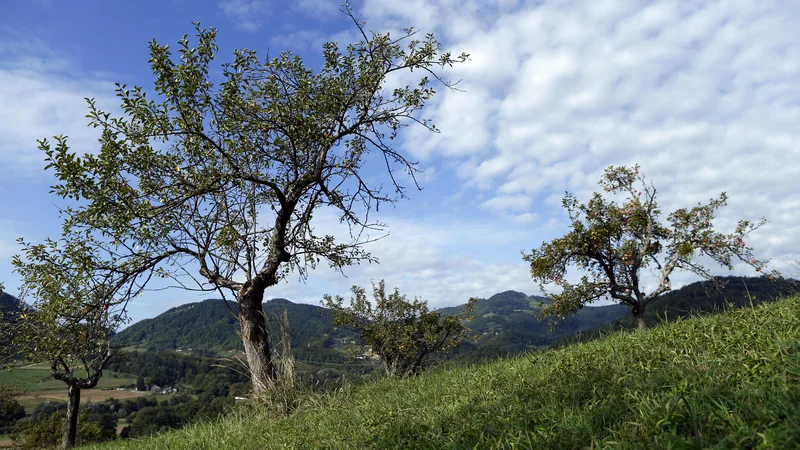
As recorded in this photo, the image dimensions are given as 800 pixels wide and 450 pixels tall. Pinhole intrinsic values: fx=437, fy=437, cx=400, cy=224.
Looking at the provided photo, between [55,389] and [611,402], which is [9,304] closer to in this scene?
[611,402]

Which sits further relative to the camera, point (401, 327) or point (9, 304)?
point (401, 327)

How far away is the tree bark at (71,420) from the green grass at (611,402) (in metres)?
17.6

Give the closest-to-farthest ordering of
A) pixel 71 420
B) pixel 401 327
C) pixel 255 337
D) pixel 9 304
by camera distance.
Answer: pixel 255 337 → pixel 71 420 → pixel 9 304 → pixel 401 327

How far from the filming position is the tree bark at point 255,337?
10062mm

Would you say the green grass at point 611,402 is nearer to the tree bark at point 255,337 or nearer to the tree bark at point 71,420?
the tree bark at point 255,337

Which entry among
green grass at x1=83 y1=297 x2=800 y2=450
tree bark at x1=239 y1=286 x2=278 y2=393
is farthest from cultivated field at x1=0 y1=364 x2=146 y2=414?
green grass at x1=83 y1=297 x2=800 y2=450

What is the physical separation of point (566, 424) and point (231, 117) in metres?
9.26

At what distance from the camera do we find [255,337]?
34.7 feet

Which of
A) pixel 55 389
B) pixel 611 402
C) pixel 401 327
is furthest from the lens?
pixel 55 389

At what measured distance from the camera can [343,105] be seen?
10.7 metres

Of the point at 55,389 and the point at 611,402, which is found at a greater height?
the point at 611,402

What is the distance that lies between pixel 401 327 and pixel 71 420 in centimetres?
1643

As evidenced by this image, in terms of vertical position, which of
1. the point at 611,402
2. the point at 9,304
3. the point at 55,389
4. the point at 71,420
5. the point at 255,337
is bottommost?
the point at 55,389

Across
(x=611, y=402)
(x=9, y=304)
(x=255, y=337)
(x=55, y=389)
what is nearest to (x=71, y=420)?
(x=9, y=304)
